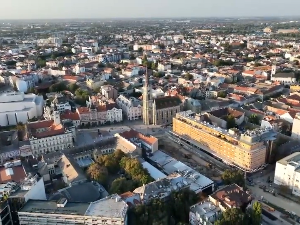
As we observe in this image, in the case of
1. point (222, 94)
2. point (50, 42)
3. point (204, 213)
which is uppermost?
point (50, 42)

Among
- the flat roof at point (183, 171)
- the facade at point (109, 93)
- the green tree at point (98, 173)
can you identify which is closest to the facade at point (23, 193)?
the green tree at point (98, 173)

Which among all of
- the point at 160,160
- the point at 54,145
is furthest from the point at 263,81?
the point at 54,145

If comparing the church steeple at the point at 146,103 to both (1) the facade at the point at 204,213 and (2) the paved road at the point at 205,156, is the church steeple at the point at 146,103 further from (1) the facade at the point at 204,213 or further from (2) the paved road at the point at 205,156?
(1) the facade at the point at 204,213

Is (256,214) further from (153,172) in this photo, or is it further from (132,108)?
(132,108)

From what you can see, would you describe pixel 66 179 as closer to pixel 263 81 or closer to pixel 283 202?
pixel 283 202

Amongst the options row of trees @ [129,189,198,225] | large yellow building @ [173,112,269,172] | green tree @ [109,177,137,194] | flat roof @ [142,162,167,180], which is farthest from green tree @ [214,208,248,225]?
large yellow building @ [173,112,269,172]

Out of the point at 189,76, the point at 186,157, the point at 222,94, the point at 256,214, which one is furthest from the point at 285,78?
the point at 256,214

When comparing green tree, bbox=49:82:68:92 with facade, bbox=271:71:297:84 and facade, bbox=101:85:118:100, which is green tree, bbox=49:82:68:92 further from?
facade, bbox=271:71:297:84
